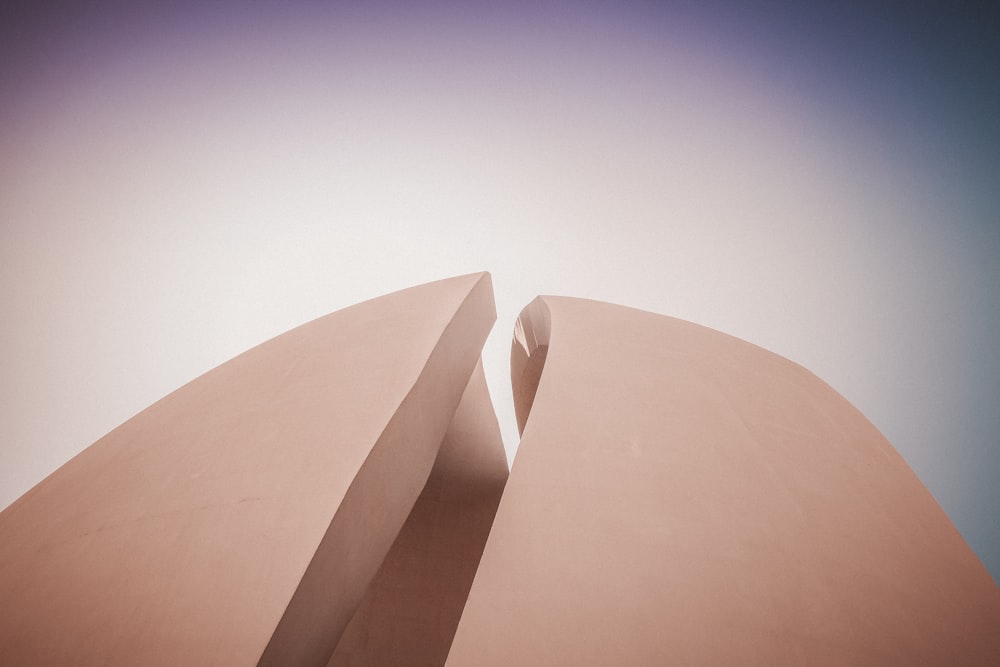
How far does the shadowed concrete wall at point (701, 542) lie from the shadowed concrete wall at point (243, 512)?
783mm

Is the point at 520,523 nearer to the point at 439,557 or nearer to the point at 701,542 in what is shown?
the point at 701,542

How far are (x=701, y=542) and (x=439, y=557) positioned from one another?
6.66 meters

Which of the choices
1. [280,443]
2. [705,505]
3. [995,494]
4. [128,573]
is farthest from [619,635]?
[995,494]

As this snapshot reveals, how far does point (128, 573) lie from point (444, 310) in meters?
2.71

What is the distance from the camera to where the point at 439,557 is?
881 centimetres

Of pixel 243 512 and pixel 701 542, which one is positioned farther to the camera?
pixel 701 542

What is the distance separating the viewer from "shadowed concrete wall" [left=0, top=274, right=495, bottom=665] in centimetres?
248

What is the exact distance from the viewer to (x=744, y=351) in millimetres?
5668

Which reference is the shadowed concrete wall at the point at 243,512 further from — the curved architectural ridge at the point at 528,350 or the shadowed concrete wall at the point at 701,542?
the curved architectural ridge at the point at 528,350

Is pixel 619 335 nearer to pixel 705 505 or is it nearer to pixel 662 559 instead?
pixel 705 505

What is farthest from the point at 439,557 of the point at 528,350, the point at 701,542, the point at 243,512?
the point at 701,542

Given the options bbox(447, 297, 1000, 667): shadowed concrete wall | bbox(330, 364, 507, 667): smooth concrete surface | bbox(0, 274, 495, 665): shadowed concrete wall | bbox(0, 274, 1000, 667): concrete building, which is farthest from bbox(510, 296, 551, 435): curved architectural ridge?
bbox(0, 274, 495, 665): shadowed concrete wall

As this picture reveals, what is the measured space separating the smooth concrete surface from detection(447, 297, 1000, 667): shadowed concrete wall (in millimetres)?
3997

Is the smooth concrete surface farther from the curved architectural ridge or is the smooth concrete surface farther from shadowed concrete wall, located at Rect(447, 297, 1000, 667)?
shadowed concrete wall, located at Rect(447, 297, 1000, 667)
